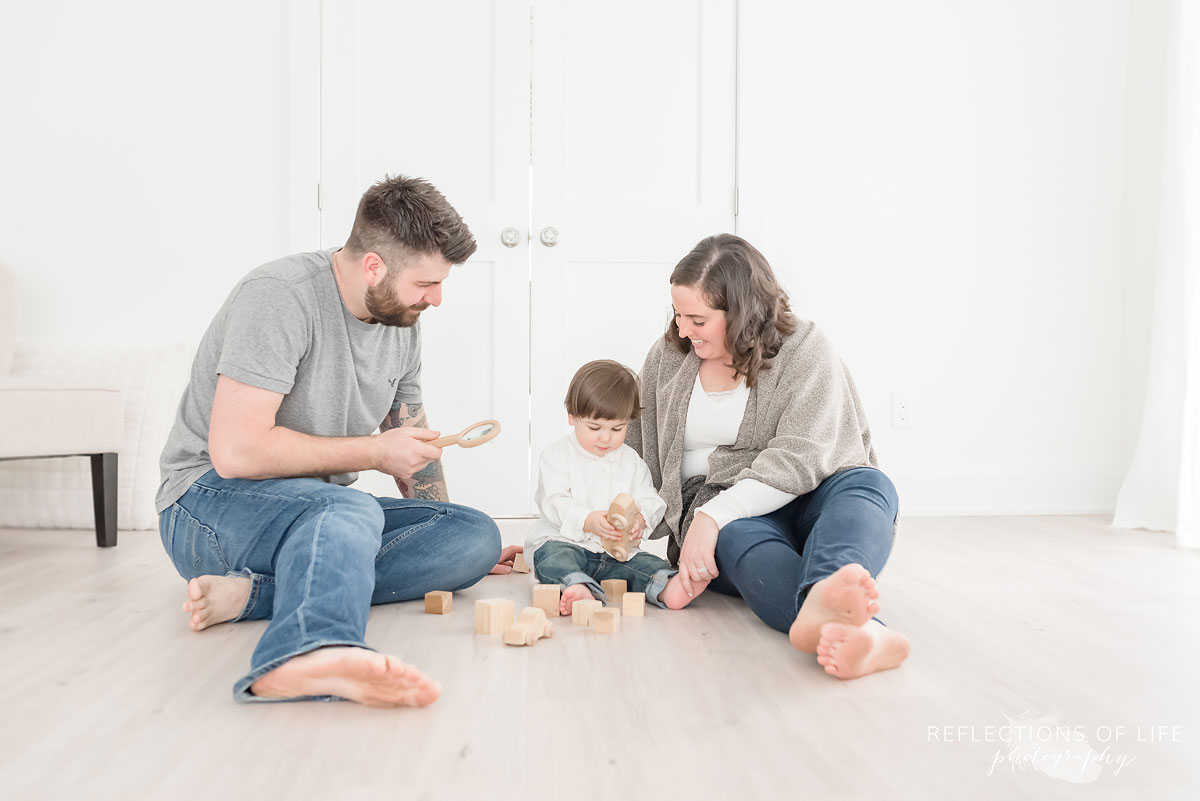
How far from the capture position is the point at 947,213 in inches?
129

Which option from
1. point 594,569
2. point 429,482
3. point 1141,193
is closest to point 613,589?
point 594,569

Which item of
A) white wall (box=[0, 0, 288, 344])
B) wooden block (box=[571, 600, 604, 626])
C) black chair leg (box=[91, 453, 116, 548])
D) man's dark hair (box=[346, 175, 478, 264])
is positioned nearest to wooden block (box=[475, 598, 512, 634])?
wooden block (box=[571, 600, 604, 626])

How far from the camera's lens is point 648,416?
2127mm

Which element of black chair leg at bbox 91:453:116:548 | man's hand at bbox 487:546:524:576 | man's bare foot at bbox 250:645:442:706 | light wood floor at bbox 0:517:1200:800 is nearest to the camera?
light wood floor at bbox 0:517:1200:800

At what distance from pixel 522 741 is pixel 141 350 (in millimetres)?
2304

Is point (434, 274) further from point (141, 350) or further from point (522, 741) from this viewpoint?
point (141, 350)

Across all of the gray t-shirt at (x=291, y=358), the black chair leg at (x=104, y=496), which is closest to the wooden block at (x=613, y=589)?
the gray t-shirt at (x=291, y=358)

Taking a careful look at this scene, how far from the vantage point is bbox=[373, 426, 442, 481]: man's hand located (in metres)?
1.67

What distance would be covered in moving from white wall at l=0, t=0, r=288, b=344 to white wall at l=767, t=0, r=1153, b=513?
177 centimetres

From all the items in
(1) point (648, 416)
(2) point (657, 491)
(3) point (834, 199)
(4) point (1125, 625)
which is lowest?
(4) point (1125, 625)

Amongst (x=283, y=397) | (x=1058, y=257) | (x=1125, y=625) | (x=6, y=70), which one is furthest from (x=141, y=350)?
(x=1058, y=257)

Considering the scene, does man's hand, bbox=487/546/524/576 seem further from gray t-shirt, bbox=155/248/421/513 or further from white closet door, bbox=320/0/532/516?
white closet door, bbox=320/0/532/516

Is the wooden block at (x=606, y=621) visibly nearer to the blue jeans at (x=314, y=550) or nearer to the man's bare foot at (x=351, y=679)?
the blue jeans at (x=314, y=550)

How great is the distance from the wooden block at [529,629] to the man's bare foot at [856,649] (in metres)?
0.48
